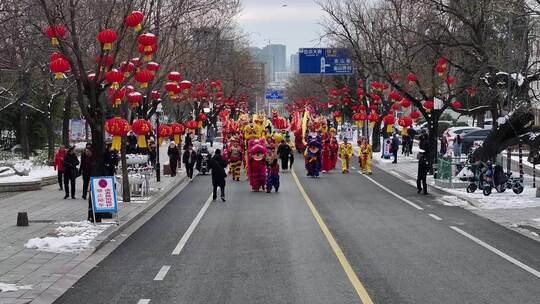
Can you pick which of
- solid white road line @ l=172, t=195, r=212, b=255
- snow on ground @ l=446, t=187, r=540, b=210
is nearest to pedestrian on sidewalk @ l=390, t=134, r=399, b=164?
snow on ground @ l=446, t=187, r=540, b=210

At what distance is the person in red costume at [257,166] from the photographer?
27.4m

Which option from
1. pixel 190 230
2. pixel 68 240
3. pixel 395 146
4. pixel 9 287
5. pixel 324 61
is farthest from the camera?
pixel 324 61

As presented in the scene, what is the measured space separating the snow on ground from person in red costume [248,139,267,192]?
6.67 meters

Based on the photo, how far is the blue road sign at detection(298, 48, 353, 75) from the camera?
4978 cm

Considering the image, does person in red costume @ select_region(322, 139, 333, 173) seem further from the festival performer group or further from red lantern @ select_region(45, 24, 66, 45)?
red lantern @ select_region(45, 24, 66, 45)

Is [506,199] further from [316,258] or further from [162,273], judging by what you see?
[162,273]

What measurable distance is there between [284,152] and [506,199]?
47.9 ft

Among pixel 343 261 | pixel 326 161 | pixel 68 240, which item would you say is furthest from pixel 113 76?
pixel 326 161

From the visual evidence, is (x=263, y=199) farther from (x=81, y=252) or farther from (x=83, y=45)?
(x=81, y=252)

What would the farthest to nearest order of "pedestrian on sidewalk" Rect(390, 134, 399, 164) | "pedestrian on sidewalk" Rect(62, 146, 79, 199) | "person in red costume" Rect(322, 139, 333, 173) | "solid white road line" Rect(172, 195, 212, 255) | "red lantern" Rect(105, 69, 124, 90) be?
"pedestrian on sidewalk" Rect(390, 134, 399, 164) < "person in red costume" Rect(322, 139, 333, 173) < "pedestrian on sidewalk" Rect(62, 146, 79, 199) < "red lantern" Rect(105, 69, 124, 90) < "solid white road line" Rect(172, 195, 212, 255)

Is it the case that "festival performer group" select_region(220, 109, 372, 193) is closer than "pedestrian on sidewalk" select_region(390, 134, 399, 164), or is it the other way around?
"festival performer group" select_region(220, 109, 372, 193)

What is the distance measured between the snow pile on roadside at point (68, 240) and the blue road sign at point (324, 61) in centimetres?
3384

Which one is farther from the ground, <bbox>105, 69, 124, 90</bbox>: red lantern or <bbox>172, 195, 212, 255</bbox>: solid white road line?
<bbox>105, 69, 124, 90</bbox>: red lantern

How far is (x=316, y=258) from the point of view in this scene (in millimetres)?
13883
